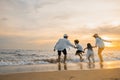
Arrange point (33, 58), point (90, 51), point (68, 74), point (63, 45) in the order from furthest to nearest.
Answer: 1. point (33, 58)
2. point (90, 51)
3. point (63, 45)
4. point (68, 74)

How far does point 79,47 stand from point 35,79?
12375mm

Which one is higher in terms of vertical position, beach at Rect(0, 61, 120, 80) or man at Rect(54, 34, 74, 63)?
man at Rect(54, 34, 74, 63)

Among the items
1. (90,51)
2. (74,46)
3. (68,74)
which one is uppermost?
(74,46)

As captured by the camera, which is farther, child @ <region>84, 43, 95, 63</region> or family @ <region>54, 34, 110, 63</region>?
child @ <region>84, 43, 95, 63</region>

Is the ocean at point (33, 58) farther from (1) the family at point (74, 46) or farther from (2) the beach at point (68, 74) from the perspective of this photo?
(2) the beach at point (68, 74)

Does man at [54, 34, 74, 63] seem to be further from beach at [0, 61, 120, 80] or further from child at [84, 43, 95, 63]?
beach at [0, 61, 120, 80]

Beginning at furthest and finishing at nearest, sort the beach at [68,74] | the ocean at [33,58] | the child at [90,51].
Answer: the ocean at [33,58], the child at [90,51], the beach at [68,74]

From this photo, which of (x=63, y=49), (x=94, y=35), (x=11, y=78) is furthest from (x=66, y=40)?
(x=11, y=78)

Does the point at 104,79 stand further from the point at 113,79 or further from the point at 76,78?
the point at 76,78

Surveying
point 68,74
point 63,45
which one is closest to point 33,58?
point 63,45

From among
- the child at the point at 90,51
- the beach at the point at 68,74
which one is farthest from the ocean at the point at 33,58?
the beach at the point at 68,74

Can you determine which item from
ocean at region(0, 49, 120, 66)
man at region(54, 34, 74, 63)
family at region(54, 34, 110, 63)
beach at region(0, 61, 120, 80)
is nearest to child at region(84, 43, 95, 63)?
family at region(54, 34, 110, 63)

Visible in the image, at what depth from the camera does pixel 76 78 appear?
726cm

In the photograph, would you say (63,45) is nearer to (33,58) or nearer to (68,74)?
(68,74)
